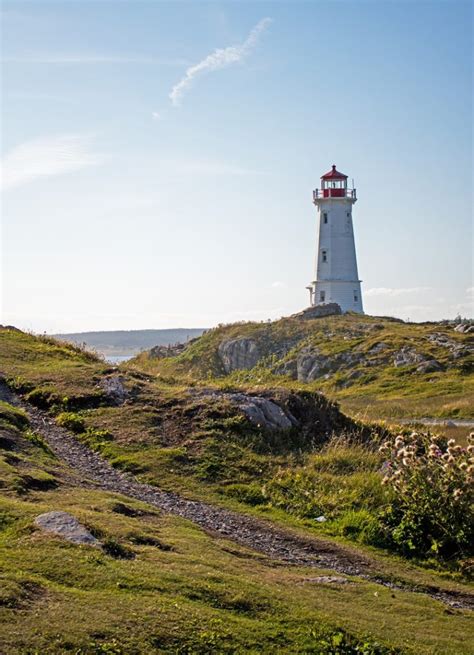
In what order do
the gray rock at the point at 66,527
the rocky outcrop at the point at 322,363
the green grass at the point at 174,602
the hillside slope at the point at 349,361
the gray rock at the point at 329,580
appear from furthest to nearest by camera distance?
the rocky outcrop at the point at 322,363
the hillside slope at the point at 349,361
the gray rock at the point at 329,580
the gray rock at the point at 66,527
the green grass at the point at 174,602

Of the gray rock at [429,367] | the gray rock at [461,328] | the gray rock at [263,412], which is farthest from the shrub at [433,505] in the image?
the gray rock at [461,328]

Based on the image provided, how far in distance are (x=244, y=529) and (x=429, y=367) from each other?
124 ft

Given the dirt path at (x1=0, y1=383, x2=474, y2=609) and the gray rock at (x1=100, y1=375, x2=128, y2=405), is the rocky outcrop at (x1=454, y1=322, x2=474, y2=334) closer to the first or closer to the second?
the gray rock at (x1=100, y1=375, x2=128, y2=405)

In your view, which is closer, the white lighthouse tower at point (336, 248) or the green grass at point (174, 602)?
the green grass at point (174, 602)

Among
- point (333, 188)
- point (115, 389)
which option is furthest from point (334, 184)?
point (115, 389)

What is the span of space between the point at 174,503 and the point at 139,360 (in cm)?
3596

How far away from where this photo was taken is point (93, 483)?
15.4 metres

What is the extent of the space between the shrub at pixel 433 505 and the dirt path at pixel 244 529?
57.5 inches

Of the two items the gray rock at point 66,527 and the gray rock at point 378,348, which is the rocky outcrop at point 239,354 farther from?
the gray rock at point 66,527

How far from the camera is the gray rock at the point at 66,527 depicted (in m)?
10.2

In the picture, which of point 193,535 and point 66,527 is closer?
point 66,527

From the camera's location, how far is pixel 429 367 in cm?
5006

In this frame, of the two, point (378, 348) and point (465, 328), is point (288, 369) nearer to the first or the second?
point (378, 348)

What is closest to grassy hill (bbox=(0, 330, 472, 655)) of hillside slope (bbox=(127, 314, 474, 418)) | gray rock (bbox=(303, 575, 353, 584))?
gray rock (bbox=(303, 575, 353, 584))
